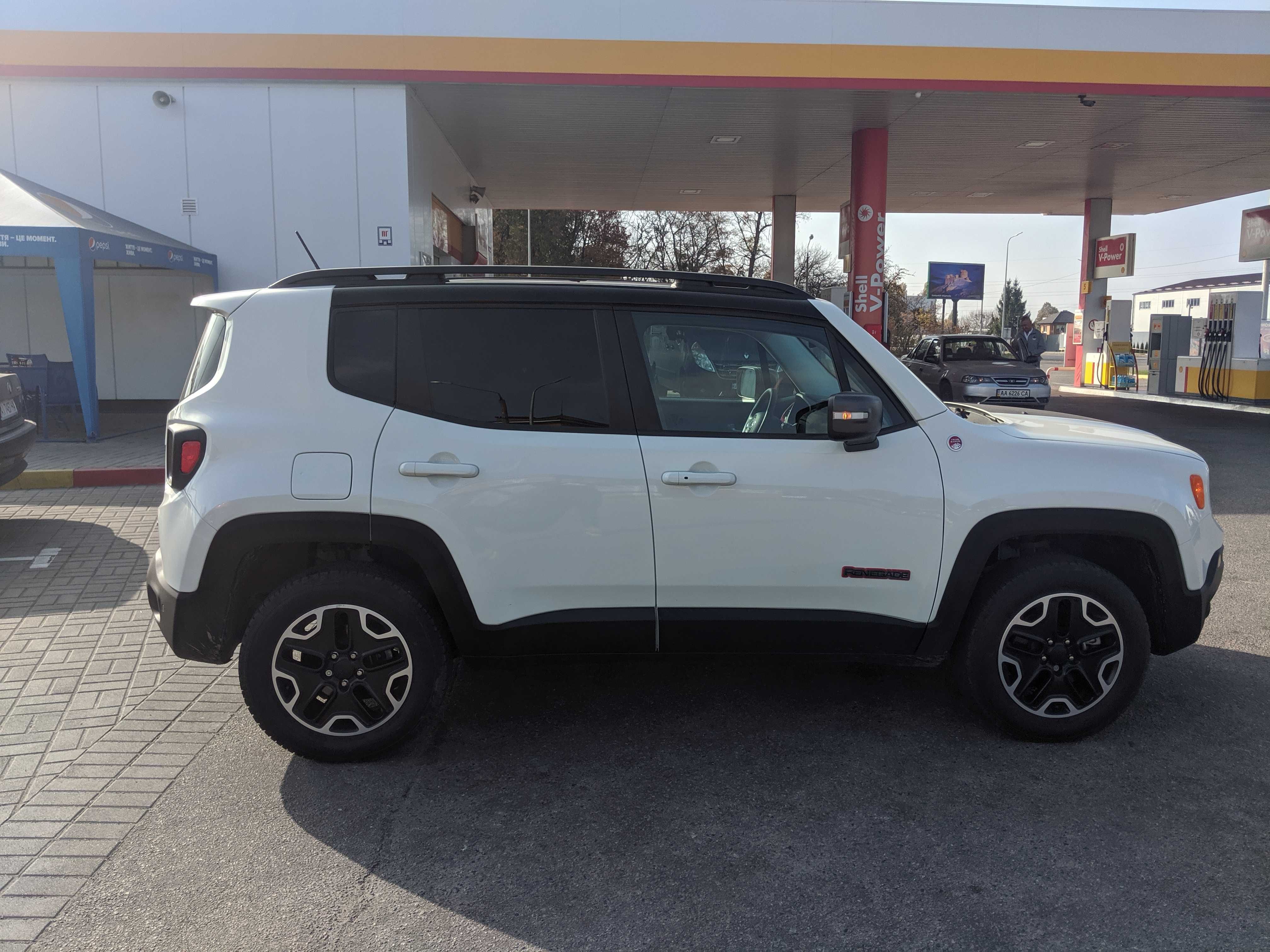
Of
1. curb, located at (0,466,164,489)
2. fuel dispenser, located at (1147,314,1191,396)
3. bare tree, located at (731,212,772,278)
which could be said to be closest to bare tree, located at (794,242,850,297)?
bare tree, located at (731,212,772,278)

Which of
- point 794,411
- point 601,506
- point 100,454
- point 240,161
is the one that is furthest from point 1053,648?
point 240,161

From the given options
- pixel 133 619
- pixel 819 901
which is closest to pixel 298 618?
pixel 819 901

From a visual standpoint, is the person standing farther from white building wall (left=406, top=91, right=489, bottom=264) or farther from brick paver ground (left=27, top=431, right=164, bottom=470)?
brick paver ground (left=27, top=431, right=164, bottom=470)

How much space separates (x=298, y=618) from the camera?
3641 mm

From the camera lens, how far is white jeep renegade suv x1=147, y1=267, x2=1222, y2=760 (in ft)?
11.9

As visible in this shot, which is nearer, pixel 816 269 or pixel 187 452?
pixel 187 452

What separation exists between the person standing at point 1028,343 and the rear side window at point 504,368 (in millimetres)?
17586

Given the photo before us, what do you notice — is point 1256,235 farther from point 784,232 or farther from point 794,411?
point 794,411

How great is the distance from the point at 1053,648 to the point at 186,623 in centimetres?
332

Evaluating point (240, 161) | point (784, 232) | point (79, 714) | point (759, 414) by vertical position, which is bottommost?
point (79, 714)

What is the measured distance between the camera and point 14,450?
746 cm

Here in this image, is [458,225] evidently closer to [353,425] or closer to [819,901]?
[353,425]

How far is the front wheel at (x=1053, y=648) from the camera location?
3797 millimetres

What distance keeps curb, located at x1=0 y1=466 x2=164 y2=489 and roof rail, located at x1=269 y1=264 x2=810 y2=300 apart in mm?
7089
